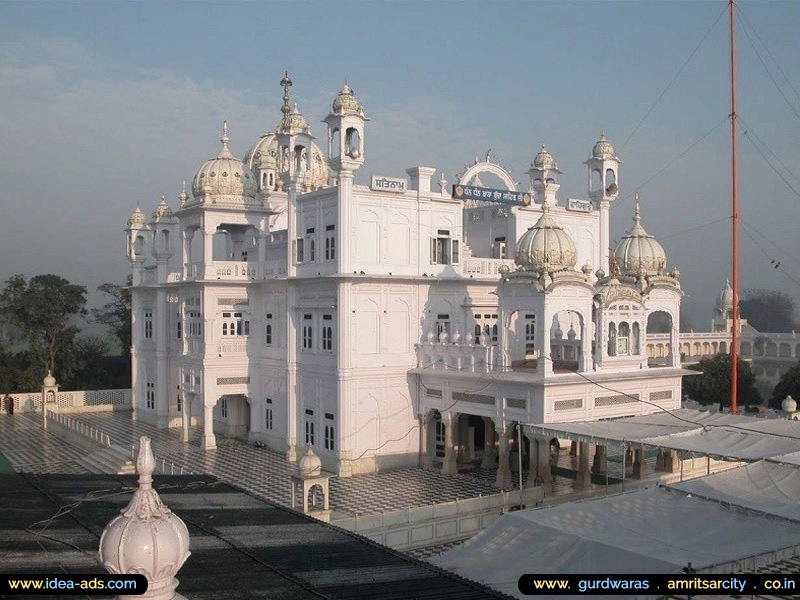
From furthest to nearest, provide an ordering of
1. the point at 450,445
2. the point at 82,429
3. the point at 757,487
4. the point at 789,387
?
the point at 789,387
the point at 82,429
the point at 450,445
the point at 757,487

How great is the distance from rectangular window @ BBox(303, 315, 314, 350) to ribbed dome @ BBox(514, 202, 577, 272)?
6.80 meters

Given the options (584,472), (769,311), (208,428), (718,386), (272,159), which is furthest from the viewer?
(769,311)

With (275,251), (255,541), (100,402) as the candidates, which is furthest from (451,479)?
(100,402)

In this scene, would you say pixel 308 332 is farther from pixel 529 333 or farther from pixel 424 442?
pixel 529 333

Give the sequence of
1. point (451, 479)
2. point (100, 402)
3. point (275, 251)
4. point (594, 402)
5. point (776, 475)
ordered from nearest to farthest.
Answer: point (776, 475), point (594, 402), point (451, 479), point (275, 251), point (100, 402)

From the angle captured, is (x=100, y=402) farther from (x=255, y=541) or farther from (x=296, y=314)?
(x=255, y=541)

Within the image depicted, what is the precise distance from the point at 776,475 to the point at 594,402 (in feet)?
19.7

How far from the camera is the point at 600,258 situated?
27953 millimetres

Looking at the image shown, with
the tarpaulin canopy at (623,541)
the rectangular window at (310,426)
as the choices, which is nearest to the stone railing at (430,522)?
the tarpaulin canopy at (623,541)

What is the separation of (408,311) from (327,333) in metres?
2.45

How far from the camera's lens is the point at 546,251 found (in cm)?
2042

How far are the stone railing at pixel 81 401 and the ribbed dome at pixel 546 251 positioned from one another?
25397 mm

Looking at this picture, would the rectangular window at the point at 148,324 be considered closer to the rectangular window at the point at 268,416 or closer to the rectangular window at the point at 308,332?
the rectangular window at the point at 268,416

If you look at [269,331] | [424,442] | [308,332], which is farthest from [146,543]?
[269,331]
